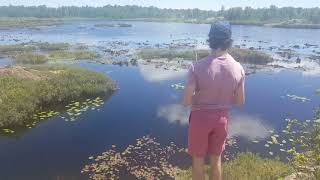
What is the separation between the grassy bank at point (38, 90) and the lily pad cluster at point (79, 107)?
0.71m

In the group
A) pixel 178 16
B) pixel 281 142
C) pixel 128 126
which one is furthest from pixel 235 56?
pixel 178 16

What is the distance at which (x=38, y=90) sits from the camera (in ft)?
65.5

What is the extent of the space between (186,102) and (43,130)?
12424 millimetres

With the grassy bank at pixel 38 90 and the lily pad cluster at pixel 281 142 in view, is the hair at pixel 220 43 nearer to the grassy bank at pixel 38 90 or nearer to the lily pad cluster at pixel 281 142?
the lily pad cluster at pixel 281 142

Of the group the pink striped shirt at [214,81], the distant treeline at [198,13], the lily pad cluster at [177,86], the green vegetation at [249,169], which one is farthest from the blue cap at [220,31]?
the distant treeline at [198,13]

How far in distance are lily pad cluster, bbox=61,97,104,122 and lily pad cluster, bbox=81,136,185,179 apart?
15.4ft

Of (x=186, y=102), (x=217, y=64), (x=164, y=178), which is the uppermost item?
(x=217, y=64)

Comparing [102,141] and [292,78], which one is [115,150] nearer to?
[102,141]

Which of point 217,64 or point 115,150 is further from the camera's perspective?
point 115,150

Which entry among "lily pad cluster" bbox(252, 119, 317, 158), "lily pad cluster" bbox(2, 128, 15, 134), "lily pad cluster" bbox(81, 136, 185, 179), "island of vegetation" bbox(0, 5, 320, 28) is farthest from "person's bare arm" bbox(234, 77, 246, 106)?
"island of vegetation" bbox(0, 5, 320, 28)

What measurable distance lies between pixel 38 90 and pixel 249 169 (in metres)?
12.6

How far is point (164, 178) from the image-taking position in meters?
11.6

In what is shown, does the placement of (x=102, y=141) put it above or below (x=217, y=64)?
below

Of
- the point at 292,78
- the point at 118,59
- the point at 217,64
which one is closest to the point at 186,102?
the point at 217,64
